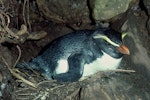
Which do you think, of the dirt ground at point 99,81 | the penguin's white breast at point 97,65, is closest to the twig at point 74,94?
the dirt ground at point 99,81

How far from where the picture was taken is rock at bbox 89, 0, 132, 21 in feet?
9.74

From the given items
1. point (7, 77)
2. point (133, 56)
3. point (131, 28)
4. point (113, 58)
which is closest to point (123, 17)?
point (131, 28)

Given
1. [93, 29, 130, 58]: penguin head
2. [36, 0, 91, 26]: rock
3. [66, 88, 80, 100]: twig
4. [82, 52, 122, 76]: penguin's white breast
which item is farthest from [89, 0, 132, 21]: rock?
[66, 88, 80, 100]: twig

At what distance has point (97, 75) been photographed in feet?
9.22

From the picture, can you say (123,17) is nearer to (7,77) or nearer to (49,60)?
(49,60)

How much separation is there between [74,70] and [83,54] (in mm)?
154

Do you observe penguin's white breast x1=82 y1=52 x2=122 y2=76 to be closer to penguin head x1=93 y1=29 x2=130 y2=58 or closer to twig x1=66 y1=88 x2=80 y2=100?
penguin head x1=93 y1=29 x2=130 y2=58

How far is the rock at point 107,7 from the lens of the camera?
2.97 meters

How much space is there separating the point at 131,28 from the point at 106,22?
0.20 metres

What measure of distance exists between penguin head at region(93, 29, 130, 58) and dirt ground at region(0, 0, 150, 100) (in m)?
0.17

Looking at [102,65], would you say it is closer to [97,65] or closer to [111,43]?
[97,65]

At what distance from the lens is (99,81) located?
2.75 meters

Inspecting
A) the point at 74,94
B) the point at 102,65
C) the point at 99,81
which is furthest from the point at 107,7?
the point at 74,94

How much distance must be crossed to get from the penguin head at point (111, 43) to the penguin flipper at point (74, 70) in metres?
0.16
